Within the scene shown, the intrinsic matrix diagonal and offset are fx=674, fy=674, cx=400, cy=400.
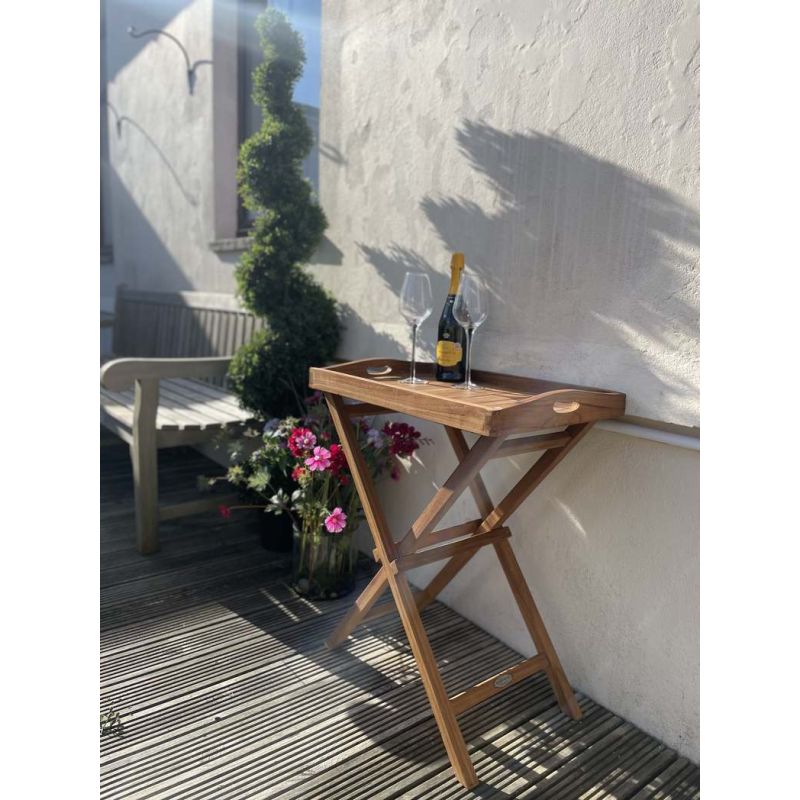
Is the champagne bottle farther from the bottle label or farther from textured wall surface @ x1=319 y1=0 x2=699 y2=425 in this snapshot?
textured wall surface @ x1=319 y1=0 x2=699 y2=425

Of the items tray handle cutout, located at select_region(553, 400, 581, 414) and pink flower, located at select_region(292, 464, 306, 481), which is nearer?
tray handle cutout, located at select_region(553, 400, 581, 414)

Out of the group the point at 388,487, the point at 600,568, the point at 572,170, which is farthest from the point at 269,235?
the point at 600,568

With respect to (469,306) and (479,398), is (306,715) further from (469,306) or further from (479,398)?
(469,306)

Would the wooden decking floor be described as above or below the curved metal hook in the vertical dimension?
below

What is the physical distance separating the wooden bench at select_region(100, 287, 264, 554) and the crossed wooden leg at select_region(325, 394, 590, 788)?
109cm

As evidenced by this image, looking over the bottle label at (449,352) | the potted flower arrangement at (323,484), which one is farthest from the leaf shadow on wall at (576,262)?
the potted flower arrangement at (323,484)

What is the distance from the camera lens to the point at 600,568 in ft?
6.65

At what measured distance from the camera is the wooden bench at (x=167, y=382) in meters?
2.80

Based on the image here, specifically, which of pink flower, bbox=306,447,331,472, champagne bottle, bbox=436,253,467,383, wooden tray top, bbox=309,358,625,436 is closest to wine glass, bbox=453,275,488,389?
champagne bottle, bbox=436,253,467,383

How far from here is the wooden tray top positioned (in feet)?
5.08

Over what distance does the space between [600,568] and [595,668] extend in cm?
31

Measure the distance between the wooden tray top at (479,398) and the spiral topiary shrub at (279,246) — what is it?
2.44ft

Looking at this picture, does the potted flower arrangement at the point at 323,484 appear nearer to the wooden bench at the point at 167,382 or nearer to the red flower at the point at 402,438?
the red flower at the point at 402,438

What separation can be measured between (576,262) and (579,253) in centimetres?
3
